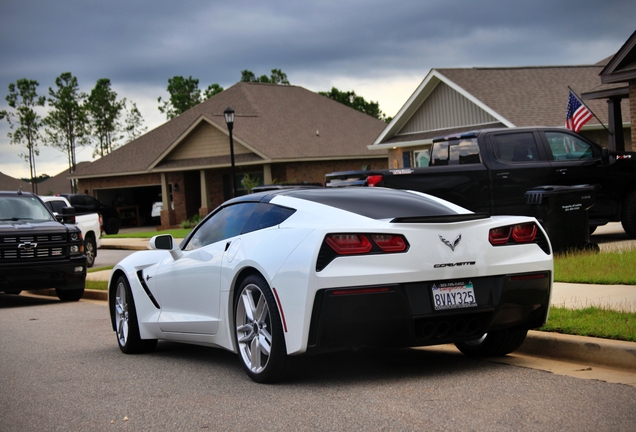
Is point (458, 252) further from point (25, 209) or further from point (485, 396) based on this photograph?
point (25, 209)

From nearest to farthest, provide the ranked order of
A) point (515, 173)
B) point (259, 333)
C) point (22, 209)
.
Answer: point (259, 333), point (515, 173), point (22, 209)

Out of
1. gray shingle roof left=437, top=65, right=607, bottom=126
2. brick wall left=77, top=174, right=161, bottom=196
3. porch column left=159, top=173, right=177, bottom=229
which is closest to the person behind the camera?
gray shingle roof left=437, top=65, right=607, bottom=126

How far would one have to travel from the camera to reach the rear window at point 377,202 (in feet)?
21.0

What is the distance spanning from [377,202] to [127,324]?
318cm

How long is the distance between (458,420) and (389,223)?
1574mm

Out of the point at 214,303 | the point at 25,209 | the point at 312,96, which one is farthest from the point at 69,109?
the point at 214,303

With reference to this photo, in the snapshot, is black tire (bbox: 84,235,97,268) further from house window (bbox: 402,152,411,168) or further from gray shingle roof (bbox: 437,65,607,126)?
house window (bbox: 402,152,411,168)

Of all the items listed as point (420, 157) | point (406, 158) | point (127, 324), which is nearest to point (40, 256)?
point (127, 324)

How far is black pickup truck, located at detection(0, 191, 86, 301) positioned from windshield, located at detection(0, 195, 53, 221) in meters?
0.02

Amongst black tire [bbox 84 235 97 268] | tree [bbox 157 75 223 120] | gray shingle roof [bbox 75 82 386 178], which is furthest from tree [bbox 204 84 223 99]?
black tire [bbox 84 235 97 268]

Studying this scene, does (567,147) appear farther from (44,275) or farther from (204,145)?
(204,145)

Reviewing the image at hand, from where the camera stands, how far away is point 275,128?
132 ft

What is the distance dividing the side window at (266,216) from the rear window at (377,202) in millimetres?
211

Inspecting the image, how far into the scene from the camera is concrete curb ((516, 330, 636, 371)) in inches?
245
